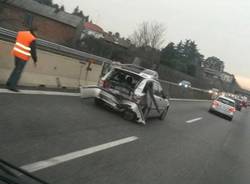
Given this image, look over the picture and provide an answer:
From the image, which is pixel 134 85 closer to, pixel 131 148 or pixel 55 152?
pixel 131 148

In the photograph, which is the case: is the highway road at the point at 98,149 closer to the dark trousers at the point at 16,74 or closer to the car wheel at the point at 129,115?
the car wheel at the point at 129,115

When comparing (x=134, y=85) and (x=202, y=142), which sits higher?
(x=134, y=85)

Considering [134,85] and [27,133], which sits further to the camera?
[134,85]

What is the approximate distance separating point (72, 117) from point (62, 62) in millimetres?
5364

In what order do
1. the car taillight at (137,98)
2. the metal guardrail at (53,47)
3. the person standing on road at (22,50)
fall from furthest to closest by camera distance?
the metal guardrail at (53,47)
the car taillight at (137,98)
the person standing on road at (22,50)

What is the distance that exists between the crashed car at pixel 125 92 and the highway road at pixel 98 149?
0.97ft

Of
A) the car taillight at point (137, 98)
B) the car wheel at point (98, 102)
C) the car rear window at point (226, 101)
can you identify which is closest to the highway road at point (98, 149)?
the car wheel at point (98, 102)

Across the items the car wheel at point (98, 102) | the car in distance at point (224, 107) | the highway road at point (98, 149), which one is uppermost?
the highway road at point (98, 149)

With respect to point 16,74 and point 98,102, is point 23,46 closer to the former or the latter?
point 16,74

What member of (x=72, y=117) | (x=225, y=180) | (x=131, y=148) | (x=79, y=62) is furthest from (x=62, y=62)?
(x=225, y=180)

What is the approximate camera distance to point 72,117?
1079 centimetres

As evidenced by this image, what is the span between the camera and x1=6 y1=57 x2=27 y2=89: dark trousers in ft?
38.6

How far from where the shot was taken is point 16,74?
1180 centimetres

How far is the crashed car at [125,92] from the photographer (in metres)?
13.0
